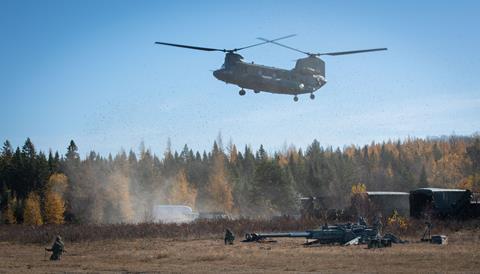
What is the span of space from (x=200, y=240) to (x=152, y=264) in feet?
47.8

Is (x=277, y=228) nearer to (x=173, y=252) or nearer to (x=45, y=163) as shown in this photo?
(x=173, y=252)

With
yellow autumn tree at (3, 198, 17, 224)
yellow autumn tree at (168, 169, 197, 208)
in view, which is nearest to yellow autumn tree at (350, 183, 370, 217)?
yellow autumn tree at (3, 198, 17, 224)

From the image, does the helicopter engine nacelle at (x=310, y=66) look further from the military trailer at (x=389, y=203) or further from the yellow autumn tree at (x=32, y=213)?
the yellow autumn tree at (x=32, y=213)

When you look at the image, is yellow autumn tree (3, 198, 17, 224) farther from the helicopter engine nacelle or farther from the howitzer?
the howitzer

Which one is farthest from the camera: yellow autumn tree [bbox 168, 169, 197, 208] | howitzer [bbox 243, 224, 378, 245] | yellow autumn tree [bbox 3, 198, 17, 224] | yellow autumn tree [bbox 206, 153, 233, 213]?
yellow autumn tree [bbox 168, 169, 197, 208]

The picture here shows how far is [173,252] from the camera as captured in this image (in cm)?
3269

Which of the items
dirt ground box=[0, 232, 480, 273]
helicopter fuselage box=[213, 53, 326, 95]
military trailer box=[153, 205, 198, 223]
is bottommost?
dirt ground box=[0, 232, 480, 273]

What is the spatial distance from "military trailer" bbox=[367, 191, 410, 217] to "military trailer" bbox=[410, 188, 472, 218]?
27.3 ft

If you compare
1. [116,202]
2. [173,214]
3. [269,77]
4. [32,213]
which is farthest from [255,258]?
[116,202]

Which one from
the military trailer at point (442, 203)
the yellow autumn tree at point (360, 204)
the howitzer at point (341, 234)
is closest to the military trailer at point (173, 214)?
the yellow autumn tree at point (360, 204)

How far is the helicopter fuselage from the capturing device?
37.8 m

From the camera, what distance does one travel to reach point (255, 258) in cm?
2827

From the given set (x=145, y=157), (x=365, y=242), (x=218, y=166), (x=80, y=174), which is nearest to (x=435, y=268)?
(x=365, y=242)

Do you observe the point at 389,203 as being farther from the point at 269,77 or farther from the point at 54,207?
the point at 54,207
